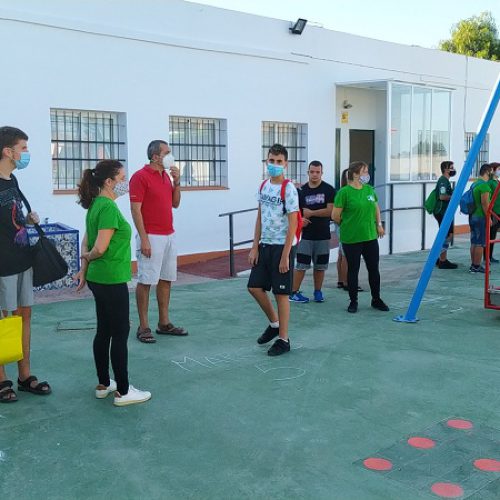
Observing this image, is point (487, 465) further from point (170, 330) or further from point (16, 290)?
point (170, 330)

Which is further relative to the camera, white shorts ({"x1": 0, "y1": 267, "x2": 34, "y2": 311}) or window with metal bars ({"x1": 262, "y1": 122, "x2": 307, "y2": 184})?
window with metal bars ({"x1": 262, "y1": 122, "x2": 307, "y2": 184})

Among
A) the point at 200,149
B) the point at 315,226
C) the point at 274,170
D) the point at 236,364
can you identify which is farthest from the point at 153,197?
the point at 200,149

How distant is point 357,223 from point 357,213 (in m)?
0.11

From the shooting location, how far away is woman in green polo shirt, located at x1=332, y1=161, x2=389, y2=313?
6.95 meters

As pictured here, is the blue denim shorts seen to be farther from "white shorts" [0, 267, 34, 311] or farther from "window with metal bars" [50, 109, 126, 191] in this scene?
"white shorts" [0, 267, 34, 311]

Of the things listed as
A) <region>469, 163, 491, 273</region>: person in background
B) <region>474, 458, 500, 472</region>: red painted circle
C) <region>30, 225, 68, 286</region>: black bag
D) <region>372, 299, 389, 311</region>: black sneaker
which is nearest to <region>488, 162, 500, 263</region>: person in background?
<region>469, 163, 491, 273</region>: person in background

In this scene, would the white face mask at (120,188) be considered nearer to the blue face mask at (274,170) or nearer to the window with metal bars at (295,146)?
the blue face mask at (274,170)

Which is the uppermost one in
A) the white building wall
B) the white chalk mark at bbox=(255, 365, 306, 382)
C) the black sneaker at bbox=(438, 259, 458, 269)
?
the white building wall

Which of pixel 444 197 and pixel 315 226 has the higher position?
pixel 444 197

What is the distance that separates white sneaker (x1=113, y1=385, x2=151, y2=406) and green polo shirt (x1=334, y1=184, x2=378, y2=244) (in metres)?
3.36

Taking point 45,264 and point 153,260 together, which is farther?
point 153,260

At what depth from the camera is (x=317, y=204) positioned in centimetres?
746

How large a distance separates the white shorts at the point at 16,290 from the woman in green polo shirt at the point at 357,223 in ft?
11.9

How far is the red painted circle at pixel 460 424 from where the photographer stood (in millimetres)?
3918
